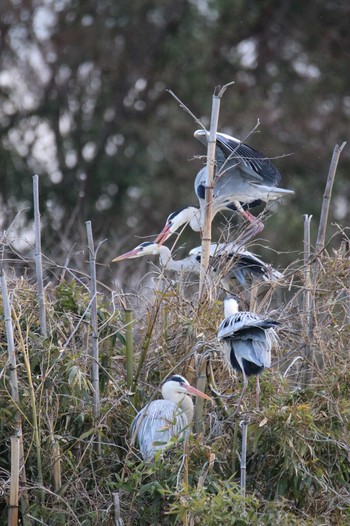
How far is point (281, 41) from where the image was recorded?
1600 cm

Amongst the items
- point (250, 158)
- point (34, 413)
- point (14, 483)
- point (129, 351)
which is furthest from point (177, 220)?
point (14, 483)

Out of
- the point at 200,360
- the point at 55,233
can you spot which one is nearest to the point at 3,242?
the point at 200,360

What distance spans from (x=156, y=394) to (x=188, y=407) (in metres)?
0.23

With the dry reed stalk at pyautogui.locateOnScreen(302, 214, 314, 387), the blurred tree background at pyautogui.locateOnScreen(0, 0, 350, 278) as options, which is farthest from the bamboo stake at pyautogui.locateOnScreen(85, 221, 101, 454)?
the blurred tree background at pyautogui.locateOnScreen(0, 0, 350, 278)

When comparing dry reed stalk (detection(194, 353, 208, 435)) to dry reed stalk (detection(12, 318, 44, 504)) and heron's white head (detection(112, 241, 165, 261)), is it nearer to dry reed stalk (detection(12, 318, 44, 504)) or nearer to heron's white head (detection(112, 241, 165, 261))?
dry reed stalk (detection(12, 318, 44, 504))

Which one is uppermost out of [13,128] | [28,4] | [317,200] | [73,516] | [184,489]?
[184,489]

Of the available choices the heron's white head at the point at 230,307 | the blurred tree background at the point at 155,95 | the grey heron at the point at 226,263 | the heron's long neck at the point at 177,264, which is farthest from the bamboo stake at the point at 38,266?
the blurred tree background at the point at 155,95

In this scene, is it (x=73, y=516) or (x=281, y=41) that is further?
(x=281, y=41)

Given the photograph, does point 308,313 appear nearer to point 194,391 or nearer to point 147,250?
point 194,391

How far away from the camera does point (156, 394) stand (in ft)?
17.1

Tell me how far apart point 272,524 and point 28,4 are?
12.5 m

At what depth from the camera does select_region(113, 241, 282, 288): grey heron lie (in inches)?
211

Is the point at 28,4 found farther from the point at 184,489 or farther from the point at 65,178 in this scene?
the point at 184,489

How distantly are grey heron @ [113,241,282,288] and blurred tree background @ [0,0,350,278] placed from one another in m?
8.60
